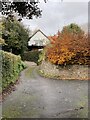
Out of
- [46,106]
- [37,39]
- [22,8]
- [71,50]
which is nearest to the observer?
[22,8]

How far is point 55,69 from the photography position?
2639 cm

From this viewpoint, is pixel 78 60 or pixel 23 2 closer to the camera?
pixel 23 2

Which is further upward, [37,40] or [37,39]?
[37,39]

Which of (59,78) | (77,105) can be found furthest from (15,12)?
(59,78)

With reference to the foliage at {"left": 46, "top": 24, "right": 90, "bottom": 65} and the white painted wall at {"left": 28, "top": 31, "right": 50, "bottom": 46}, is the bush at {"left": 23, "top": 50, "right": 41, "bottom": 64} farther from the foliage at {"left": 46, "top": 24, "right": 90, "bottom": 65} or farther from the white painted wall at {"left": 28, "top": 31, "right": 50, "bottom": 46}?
the foliage at {"left": 46, "top": 24, "right": 90, "bottom": 65}

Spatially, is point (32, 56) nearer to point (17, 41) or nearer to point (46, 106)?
point (17, 41)

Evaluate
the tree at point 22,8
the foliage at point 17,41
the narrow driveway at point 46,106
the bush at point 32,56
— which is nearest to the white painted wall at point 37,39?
the bush at point 32,56

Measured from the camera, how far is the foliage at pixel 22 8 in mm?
5841

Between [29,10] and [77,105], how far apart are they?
20.8ft

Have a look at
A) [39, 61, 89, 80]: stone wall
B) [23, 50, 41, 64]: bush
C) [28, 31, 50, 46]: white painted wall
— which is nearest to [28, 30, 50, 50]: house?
[28, 31, 50, 46]: white painted wall

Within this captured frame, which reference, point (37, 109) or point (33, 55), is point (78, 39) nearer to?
point (37, 109)

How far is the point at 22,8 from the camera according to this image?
591 cm

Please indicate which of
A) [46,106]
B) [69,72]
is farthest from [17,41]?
[46,106]

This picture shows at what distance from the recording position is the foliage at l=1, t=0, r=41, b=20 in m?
5.84
